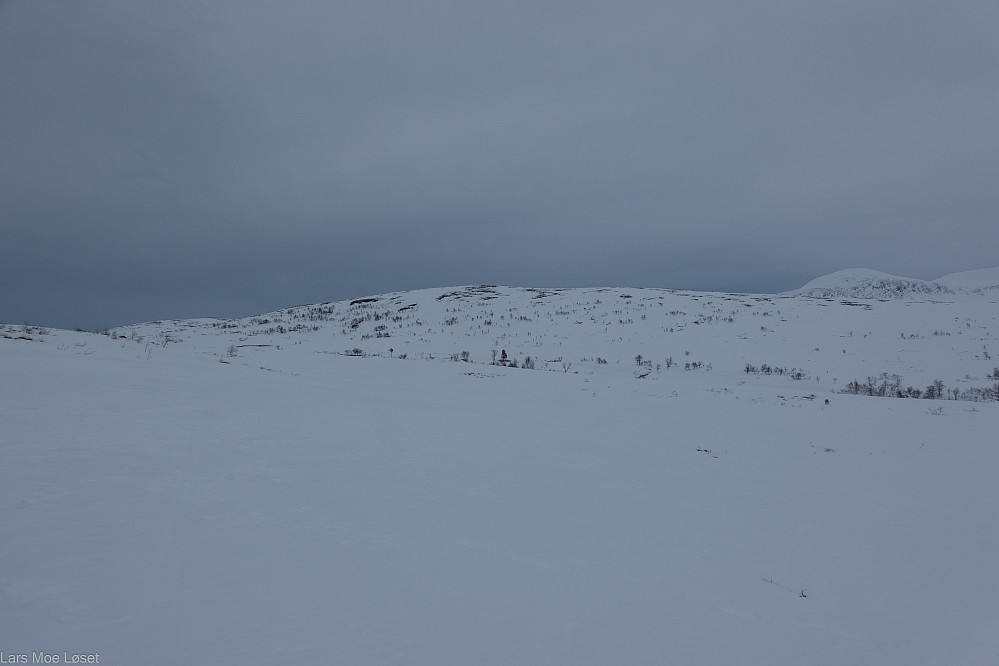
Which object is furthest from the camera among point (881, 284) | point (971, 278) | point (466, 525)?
point (881, 284)

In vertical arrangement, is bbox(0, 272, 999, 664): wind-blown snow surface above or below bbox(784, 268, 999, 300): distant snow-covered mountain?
below

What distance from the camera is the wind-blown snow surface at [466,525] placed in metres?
2.49

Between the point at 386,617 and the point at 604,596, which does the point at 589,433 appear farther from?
the point at 386,617

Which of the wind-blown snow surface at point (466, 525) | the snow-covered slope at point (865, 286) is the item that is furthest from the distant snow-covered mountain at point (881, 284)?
the wind-blown snow surface at point (466, 525)

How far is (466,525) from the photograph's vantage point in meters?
3.84

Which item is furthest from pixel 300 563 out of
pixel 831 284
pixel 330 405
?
pixel 831 284

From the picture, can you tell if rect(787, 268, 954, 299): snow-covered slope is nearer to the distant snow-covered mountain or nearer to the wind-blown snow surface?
the distant snow-covered mountain

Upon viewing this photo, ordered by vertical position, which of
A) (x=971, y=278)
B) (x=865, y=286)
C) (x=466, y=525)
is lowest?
(x=466, y=525)

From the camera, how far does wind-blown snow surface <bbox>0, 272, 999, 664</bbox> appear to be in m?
2.49

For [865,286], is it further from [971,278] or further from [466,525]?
[466,525]

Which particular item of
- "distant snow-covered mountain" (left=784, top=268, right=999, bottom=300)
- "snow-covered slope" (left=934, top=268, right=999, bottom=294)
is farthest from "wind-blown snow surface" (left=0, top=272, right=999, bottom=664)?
"snow-covered slope" (left=934, top=268, right=999, bottom=294)

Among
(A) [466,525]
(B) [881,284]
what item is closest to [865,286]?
(B) [881,284]

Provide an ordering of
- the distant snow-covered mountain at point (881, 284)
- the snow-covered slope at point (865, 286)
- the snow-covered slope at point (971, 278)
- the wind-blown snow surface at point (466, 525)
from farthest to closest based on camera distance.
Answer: the snow-covered slope at point (971, 278) < the snow-covered slope at point (865, 286) < the distant snow-covered mountain at point (881, 284) < the wind-blown snow surface at point (466, 525)

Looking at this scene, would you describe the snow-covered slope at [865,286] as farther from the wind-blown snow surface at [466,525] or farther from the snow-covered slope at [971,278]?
the wind-blown snow surface at [466,525]
